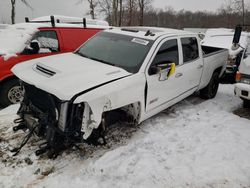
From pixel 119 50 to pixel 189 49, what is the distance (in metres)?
1.77

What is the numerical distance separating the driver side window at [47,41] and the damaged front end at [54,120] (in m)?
2.37

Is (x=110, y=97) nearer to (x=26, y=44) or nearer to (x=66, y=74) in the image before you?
(x=66, y=74)

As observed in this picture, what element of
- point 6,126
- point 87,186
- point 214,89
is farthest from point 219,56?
point 6,126

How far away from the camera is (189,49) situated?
16.5ft

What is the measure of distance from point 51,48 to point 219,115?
435 centimetres

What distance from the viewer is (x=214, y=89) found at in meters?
6.46

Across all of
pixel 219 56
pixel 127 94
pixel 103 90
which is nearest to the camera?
pixel 103 90

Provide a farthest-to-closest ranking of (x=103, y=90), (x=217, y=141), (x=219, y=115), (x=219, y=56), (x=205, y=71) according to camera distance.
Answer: (x=219, y=56) < (x=205, y=71) < (x=219, y=115) < (x=217, y=141) < (x=103, y=90)

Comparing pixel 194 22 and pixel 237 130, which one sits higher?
pixel 194 22

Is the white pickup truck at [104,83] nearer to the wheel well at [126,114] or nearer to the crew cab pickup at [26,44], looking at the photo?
the wheel well at [126,114]

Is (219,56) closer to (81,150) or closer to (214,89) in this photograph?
(214,89)

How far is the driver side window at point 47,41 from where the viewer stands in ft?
18.5

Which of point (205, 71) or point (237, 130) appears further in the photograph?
point (205, 71)

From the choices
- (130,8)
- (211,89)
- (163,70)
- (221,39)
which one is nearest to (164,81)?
(163,70)
